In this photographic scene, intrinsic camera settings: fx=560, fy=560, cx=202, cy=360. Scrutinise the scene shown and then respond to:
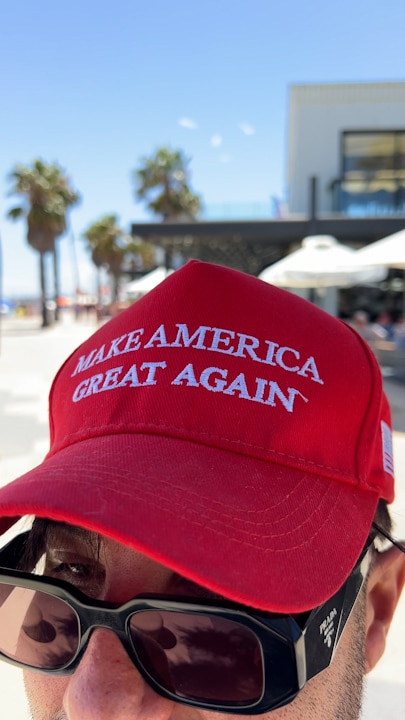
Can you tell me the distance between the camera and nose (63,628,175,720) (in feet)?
2.95

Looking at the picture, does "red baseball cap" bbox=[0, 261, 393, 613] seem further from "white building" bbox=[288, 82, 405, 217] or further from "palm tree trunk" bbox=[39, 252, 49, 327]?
"palm tree trunk" bbox=[39, 252, 49, 327]

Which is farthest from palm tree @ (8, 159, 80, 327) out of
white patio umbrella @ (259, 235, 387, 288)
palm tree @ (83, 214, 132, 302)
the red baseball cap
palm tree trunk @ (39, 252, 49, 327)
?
the red baseball cap

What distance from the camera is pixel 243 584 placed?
0.81 meters

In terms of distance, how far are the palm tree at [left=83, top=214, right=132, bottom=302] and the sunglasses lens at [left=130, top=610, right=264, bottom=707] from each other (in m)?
37.1

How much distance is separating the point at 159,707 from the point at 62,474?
417 millimetres

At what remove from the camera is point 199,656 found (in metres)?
0.92

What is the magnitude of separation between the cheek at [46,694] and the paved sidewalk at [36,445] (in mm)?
1174

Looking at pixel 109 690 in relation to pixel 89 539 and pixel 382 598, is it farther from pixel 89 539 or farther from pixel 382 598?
pixel 382 598

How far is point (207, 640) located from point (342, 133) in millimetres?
20732

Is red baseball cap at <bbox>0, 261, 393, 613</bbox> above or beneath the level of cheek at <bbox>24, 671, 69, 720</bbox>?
above

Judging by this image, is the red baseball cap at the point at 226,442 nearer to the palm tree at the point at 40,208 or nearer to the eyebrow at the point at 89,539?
the eyebrow at the point at 89,539

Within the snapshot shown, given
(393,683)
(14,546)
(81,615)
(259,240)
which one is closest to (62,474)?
(81,615)

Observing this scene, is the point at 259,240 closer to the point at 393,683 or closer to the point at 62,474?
the point at 393,683

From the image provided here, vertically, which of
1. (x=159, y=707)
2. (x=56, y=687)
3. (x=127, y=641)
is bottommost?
(x=56, y=687)
